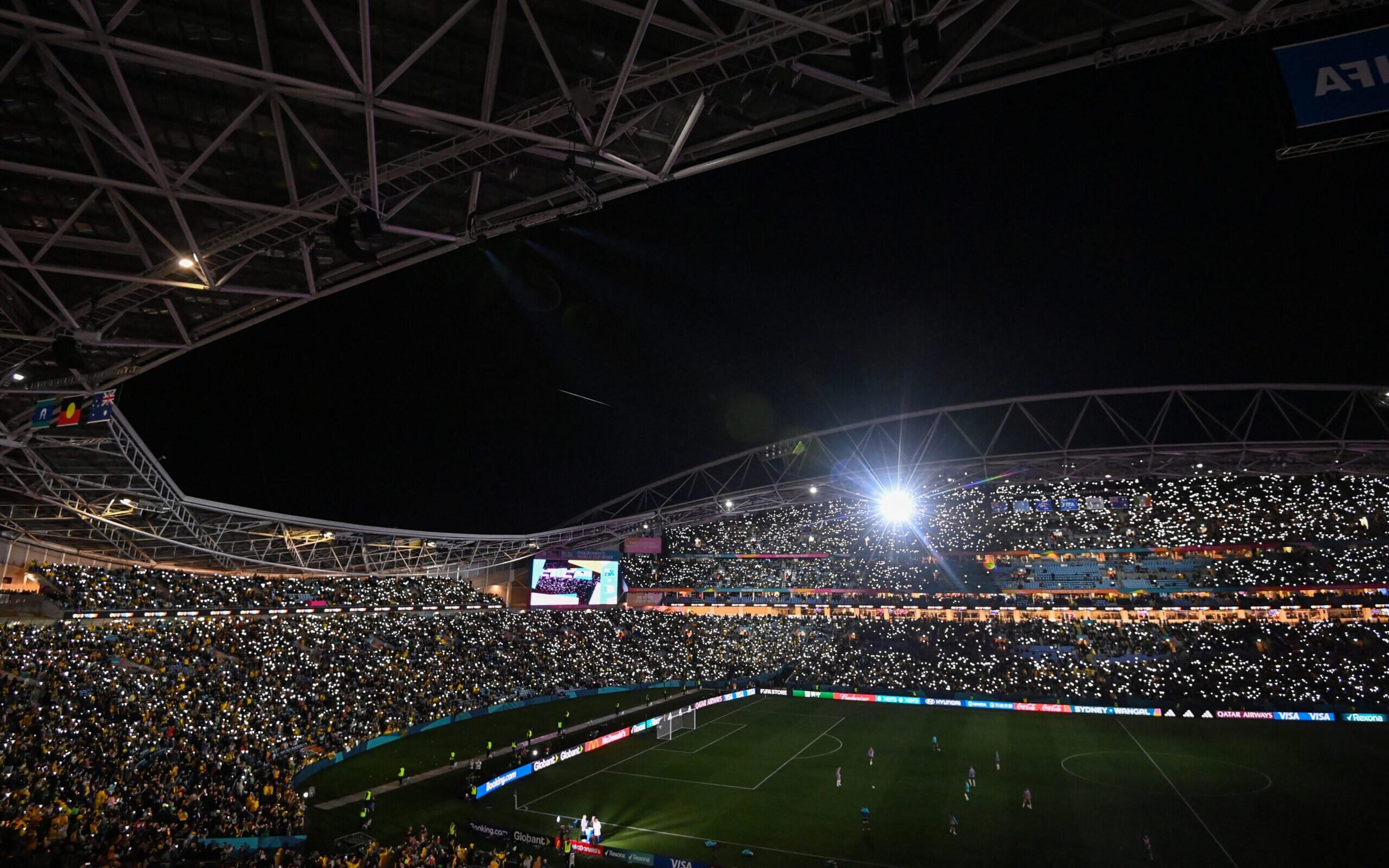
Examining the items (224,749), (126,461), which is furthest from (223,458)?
(224,749)

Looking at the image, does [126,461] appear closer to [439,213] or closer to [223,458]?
[223,458]

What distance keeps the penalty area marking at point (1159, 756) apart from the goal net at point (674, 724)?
18928 millimetres

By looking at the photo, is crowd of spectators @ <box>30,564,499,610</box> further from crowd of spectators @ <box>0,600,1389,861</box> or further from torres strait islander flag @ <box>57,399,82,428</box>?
torres strait islander flag @ <box>57,399,82,428</box>

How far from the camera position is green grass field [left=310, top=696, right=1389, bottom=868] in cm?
2012

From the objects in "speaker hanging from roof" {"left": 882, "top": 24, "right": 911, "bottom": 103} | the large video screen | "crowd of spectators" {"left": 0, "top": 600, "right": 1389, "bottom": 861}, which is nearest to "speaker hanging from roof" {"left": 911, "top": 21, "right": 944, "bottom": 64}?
"speaker hanging from roof" {"left": 882, "top": 24, "right": 911, "bottom": 103}

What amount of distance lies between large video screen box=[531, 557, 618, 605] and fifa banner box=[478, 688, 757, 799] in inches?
766

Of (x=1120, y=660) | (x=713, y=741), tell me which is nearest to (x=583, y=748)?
(x=713, y=741)

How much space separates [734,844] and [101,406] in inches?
854

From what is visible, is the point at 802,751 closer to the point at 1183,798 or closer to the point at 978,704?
the point at 1183,798

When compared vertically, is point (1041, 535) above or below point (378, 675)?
above

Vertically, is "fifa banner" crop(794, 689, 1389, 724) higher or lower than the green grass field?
higher

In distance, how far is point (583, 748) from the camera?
3325cm

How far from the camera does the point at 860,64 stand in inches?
314

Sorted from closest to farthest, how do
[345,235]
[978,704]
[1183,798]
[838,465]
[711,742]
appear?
[345,235], [1183,798], [711,742], [838,465], [978,704]
